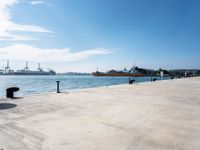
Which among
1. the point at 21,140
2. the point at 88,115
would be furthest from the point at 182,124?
the point at 21,140

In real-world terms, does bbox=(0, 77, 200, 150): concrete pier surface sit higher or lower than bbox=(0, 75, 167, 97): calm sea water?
higher

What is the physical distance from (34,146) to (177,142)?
295 cm

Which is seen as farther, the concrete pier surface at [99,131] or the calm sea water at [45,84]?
the calm sea water at [45,84]

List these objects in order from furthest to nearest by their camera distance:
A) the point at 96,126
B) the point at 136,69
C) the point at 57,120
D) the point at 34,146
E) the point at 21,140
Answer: the point at 136,69
the point at 57,120
the point at 96,126
the point at 21,140
the point at 34,146

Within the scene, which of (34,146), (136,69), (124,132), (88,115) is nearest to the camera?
(34,146)

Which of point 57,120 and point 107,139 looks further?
point 57,120

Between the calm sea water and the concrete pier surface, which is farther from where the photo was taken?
the calm sea water

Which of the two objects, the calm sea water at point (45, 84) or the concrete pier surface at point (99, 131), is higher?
the concrete pier surface at point (99, 131)

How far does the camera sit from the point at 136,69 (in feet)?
512

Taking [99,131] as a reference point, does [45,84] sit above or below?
below

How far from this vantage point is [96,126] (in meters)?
4.64

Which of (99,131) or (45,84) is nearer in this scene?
(99,131)

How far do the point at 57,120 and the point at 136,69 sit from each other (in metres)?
155

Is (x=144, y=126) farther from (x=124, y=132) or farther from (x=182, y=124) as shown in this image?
(x=182, y=124)
